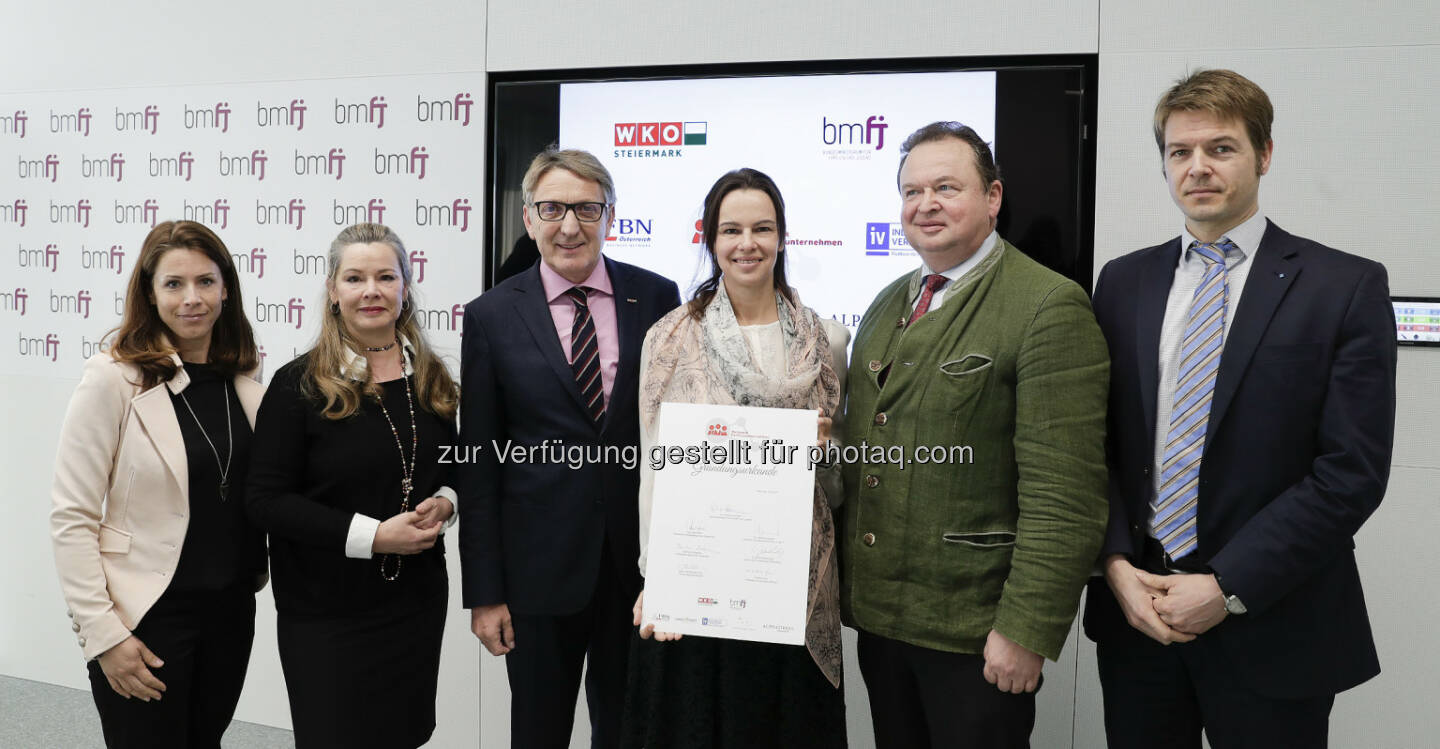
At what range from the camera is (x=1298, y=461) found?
179 centimetres

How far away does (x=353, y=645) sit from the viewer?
2.14m

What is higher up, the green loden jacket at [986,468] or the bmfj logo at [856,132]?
the bmfj logo at [856,132]

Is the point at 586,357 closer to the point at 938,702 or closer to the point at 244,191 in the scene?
the point at 938,702

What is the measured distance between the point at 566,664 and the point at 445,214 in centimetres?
200

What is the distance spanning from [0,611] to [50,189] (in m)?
2.01

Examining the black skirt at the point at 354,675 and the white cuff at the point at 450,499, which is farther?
the white cuff at the point at 450,499

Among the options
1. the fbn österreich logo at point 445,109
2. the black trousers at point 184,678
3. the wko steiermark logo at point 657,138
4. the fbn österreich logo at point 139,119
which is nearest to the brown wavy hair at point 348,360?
the black trousers at point 184,678

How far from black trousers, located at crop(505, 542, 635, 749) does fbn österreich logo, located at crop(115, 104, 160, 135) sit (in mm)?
3075

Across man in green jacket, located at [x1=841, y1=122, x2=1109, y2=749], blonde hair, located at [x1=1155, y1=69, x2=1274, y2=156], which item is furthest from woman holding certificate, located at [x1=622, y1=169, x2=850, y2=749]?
blonde hair, located at [x1=1155, y1=69, x2=1274, y2=156]

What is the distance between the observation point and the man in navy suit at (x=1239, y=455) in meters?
1.74

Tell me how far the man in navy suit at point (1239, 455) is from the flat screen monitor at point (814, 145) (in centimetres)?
115

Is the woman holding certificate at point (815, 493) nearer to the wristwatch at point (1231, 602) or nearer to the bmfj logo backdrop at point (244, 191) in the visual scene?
the wristwatch at point (1231, 602)

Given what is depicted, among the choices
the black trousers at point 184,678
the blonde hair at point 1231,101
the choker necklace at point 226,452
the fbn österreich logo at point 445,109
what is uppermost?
the fbn österreich logo at point 445,109

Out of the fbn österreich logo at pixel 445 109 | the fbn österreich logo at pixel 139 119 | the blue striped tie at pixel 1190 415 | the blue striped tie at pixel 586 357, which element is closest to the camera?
the blue striped tie at pixel 1190 415
